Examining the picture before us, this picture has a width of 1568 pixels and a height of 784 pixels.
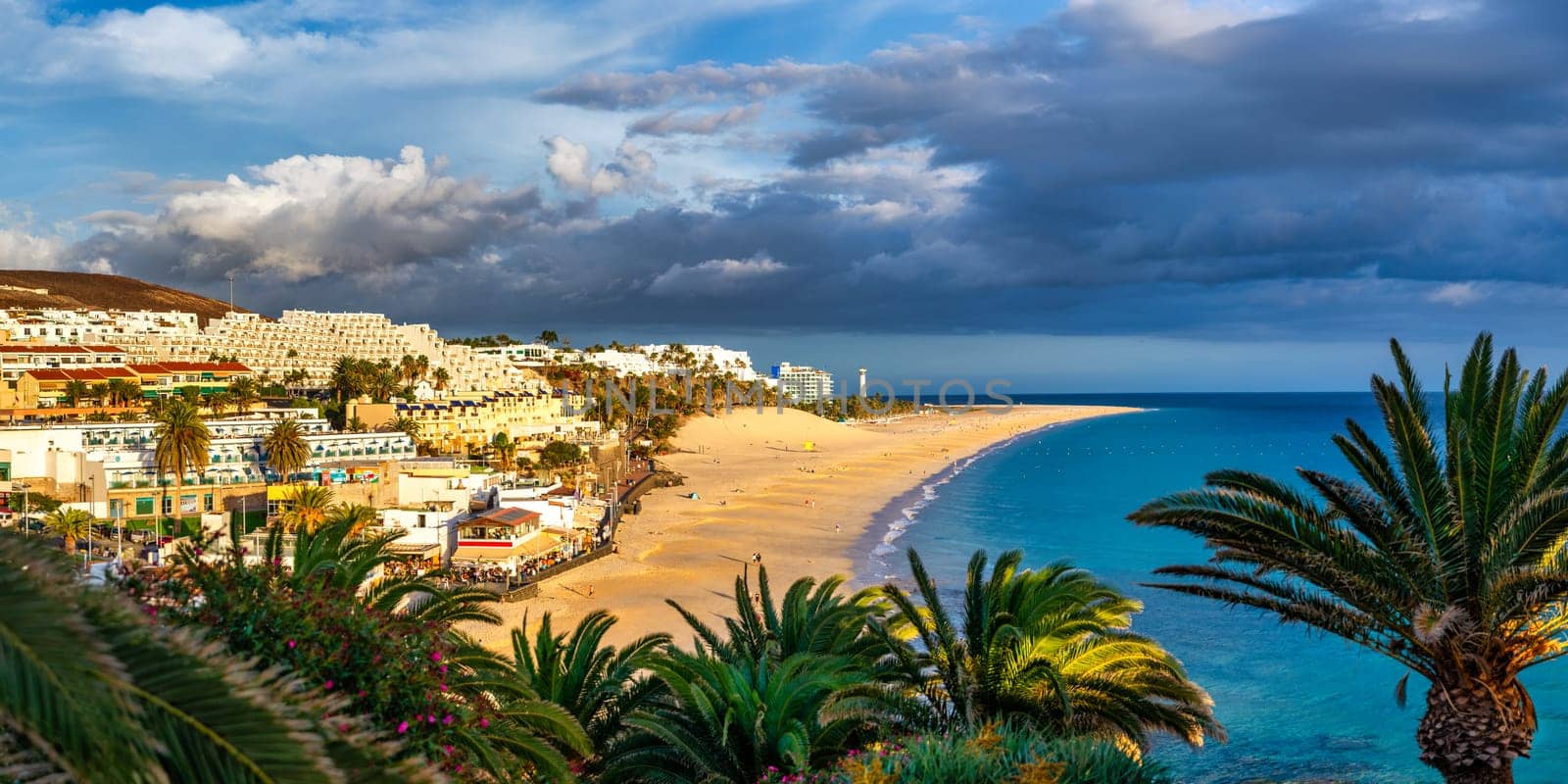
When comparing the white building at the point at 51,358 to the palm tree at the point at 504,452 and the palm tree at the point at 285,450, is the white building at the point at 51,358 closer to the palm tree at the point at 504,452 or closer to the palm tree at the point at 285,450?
the palm tree at the point at 504,452

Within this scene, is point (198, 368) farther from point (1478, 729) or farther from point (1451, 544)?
point (1478, 729)

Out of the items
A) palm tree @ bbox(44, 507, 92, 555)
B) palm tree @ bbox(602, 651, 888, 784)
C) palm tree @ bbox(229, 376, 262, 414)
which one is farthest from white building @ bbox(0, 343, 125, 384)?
palm tree @ bbox(602, 651, 888, 784)

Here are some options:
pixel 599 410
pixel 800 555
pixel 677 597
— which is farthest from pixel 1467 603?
pixel 599 410

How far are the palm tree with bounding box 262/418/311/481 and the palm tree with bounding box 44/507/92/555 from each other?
6.89 m

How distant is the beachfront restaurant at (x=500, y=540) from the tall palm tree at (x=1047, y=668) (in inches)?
986

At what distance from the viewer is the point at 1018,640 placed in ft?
41.9

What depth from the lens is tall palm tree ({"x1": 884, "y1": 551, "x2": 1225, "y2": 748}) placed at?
41.2 ft

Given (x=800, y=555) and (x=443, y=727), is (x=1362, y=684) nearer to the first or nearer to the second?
(x=800, y=555)

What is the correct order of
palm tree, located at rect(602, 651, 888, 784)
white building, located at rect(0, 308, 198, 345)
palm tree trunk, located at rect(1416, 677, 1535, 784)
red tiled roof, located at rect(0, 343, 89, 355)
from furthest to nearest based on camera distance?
white building, located at rect(0, 308, 198, 345), red tiled roof, located at rect(0, 343, 89, 355), palm tree, located at rect(602, 651, 888, 784), palm tree trunk, located at rect(1416, 677, 1535, 784)

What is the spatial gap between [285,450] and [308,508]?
7850 mm

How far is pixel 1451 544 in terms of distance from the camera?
404 inches

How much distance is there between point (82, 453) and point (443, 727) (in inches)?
1719

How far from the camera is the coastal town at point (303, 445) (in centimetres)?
3556

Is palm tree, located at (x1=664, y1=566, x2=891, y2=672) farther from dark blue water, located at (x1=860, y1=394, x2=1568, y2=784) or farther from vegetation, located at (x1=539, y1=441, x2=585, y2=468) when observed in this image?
vegetation, located at (x1=539, y1=441, x2=585, y2=468)
